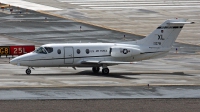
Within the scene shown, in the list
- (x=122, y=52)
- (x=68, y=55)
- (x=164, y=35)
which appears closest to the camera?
(x=68, y=55)

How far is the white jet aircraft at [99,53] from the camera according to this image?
152 ft

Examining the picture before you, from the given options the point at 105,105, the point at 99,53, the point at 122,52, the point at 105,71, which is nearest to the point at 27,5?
the point at 99,53

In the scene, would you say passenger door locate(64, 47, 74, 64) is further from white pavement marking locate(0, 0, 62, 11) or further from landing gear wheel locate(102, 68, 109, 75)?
white pavement marking locate(0, 0, 62, 11)

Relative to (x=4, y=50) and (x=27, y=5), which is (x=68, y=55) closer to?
(x=4, y=50)

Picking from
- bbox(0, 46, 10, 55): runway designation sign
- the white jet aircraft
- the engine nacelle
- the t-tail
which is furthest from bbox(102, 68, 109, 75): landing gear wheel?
bbox(0, 46, 10, 55): runway designation sign

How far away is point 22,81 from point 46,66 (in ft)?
17.4

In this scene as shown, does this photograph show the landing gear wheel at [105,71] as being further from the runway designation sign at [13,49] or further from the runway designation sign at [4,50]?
the runway designation sign at [4,50]

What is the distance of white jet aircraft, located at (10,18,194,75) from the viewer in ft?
152

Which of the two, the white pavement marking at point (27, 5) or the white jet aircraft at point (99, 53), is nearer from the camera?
the white jet aircraft at point (99, 53)

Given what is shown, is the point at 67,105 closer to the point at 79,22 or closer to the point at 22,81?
the point at 22,81

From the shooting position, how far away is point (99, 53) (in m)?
47.3

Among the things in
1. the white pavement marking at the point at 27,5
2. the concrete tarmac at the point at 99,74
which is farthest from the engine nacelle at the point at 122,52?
the white pavement marking at the point at 27,5

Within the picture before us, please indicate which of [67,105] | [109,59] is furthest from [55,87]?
[109,59]

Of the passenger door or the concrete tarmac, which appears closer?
the concrete tarmac
